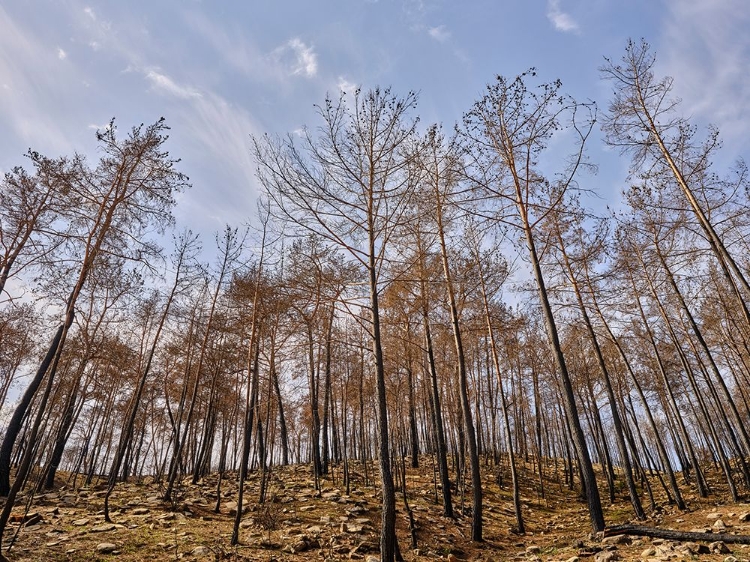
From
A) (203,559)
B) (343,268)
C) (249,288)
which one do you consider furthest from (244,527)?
(343,268)

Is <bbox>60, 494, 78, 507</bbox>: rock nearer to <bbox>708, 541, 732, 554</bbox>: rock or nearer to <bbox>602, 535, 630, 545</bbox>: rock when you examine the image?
<bbox>602, 535, 630, 545</bbox>: rock

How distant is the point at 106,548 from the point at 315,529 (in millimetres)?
4347

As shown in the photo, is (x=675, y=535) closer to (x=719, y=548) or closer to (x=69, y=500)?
(x=719, y=548)

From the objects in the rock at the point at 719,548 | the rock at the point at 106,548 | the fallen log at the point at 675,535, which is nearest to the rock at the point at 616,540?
the fallen log at the point at 675,535

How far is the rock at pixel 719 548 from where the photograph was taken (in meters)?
4.59

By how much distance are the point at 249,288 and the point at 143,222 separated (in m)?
3.38

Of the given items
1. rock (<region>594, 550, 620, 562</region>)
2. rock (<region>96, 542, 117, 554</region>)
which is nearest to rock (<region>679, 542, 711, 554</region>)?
rock (<region>594, 550, 620, 562</region>)

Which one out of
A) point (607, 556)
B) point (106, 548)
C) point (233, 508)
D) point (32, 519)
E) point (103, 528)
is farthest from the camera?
point (233, 508)

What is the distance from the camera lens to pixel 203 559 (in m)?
7.39

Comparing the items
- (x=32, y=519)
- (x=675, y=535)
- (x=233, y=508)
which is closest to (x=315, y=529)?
(x=233, y=508)

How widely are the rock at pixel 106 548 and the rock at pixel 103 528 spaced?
52.1 inches

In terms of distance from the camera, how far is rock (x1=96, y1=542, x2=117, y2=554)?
25.2ft

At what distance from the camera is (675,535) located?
5.23 metres

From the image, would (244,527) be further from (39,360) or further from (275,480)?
(39,360)
